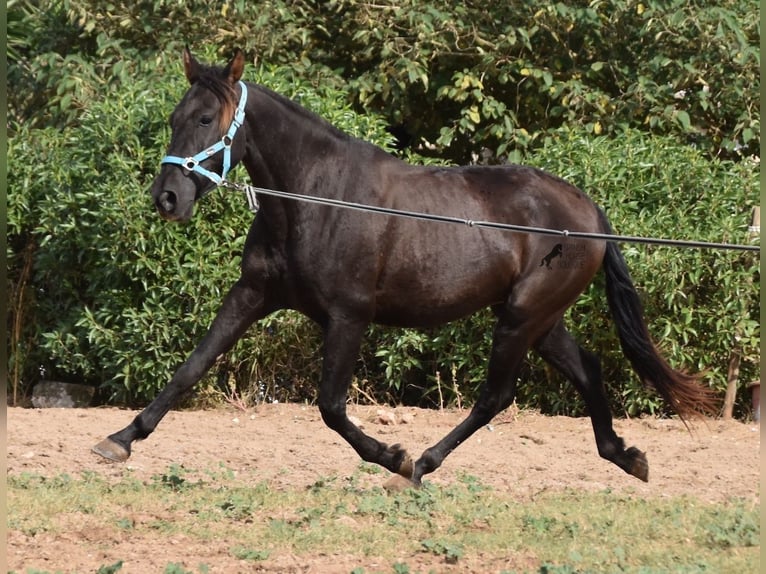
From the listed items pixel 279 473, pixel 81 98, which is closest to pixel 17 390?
pixel 81 98

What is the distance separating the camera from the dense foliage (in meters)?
8.67

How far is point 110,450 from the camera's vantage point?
19.1 ft

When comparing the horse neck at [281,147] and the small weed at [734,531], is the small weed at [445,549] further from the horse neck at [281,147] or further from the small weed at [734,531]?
the horse neck at [281,147]

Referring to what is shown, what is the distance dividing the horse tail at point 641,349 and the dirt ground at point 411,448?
1.62 ft

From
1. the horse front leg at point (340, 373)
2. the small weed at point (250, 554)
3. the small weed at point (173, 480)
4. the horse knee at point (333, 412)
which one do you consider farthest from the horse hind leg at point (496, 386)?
the small weed at point (250, 554)

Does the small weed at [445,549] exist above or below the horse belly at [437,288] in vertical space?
below

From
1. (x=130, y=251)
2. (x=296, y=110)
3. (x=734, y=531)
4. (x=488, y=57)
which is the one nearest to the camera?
(x=734, y=531)

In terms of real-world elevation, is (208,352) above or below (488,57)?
below

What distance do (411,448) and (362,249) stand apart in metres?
2.22

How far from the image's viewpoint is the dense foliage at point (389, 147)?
8.67 metres

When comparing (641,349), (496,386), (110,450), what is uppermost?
(641,349)

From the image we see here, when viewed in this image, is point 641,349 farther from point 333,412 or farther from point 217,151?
point 217,151

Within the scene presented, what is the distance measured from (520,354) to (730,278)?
255 centimetres

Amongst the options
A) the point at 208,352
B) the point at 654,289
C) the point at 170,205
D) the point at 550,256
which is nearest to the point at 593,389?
the point at 550,256
